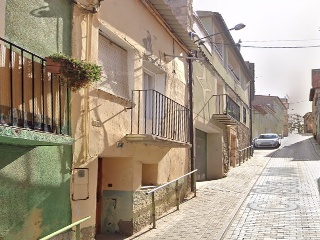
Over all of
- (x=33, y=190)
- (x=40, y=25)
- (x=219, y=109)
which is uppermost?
(x=40, y=25)

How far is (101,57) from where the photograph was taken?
7.59 m

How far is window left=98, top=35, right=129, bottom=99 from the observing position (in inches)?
300

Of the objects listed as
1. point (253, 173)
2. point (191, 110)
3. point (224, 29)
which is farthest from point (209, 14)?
point (253, 173)

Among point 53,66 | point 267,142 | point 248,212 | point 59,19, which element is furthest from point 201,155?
point 267,142

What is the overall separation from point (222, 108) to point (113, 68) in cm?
1061

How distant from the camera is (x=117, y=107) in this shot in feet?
25.8

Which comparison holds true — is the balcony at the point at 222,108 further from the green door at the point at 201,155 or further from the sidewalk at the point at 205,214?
the sidewalk at the point at 205,214

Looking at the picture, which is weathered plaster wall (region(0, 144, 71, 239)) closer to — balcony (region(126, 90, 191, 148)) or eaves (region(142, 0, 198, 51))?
balcony (region(126, 90, 191, 148))

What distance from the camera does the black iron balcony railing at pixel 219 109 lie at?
15.3 metres

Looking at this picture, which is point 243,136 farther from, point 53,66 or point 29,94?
point 29,94

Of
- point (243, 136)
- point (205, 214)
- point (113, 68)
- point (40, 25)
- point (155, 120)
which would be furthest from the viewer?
point (243, 136)

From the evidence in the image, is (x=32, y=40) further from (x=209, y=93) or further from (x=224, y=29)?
(x=224, y=29)

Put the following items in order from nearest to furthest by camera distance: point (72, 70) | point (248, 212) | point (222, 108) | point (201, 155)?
point (72, 70), point (248, 212), point (201, 155), point (222, 108)

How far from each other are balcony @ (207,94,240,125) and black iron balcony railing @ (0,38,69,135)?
1045 centimetres
